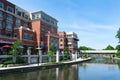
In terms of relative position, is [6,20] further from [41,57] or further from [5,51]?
[41,57]

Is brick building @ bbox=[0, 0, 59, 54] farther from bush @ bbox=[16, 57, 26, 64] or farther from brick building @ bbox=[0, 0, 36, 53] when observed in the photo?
bush @ bbox=[16, 57, 26, 64]

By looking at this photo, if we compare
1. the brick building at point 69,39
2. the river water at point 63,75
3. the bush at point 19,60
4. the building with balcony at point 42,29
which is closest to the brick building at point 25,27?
the building with balcony at point 42,29

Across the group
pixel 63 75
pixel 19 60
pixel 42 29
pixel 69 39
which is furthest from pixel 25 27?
pixel 69 39

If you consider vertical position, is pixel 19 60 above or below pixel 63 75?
above

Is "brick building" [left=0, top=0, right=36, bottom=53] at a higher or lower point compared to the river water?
higher

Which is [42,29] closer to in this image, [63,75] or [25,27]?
[25,27]

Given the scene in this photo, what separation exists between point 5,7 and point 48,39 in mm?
16915

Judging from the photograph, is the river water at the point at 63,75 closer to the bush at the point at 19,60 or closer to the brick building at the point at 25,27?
the bush at the point at 19,60

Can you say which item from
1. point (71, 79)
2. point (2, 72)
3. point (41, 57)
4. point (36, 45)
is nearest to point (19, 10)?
point (36, 45)

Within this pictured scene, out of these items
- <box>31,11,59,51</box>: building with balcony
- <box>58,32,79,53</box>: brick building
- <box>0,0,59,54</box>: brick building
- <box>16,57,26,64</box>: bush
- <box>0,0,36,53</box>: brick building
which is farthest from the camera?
<box>58,32,79,53</box>: brick building

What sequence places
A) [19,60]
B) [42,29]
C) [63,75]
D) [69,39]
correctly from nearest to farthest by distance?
[63,75]
[19,60]
[42,29]
[69,39]

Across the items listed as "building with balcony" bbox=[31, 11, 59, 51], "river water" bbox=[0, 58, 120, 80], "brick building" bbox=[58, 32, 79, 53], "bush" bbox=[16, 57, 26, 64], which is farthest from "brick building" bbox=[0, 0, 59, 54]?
"brick building" bbox=[58, 32, 79, 53]

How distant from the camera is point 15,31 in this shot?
45.1 meters

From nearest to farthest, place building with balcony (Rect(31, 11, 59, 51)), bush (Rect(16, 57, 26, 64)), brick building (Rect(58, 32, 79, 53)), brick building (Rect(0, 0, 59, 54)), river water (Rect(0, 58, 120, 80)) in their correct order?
river water (Rect(0, 58, 120, 80)) → bush (Rect(16, 57, 26, 64)) → brick building (Rect(0, 0, 59, 54)) → building with balcony (Rect(31, 11, 59, 51)) → brick building (Rect(58, 32, 79, 53))
